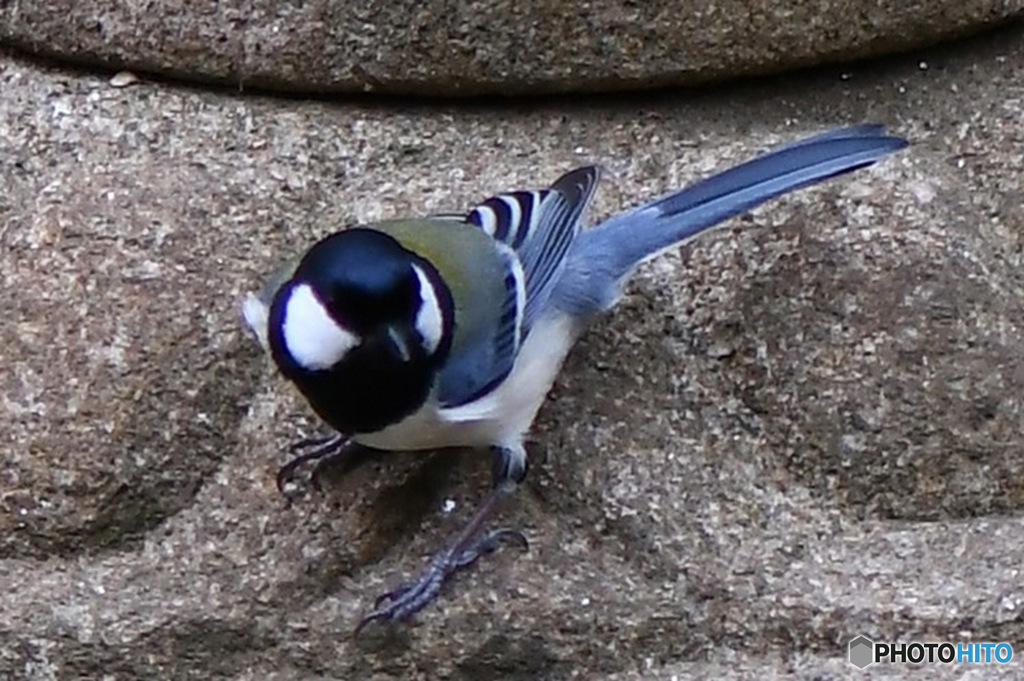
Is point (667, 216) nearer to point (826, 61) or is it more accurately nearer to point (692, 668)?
point (826, 61)

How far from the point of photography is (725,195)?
1772mm

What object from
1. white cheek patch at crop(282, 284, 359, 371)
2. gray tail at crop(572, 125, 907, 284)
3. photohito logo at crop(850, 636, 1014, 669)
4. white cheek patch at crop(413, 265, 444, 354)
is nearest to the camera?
white cheek patch at crop(282, 284, 359, 371)

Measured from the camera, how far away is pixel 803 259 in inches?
72.4

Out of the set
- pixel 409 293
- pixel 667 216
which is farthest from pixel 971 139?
pixel 409 293

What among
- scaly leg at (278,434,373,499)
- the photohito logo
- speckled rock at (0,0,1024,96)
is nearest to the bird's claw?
scaly leg at (278,434,373,499)

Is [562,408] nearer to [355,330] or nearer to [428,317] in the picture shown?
[428,317]

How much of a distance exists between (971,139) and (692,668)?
0.68 m

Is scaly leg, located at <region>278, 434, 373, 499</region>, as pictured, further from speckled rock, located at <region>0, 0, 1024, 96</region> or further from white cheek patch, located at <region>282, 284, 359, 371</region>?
speckled rock, located at <region>0, 0, 1024, 96</region>

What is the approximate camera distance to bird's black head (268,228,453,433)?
1438mm

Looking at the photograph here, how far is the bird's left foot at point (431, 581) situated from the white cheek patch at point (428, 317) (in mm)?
236

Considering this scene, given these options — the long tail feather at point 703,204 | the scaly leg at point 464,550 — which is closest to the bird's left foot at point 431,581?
the scaly leg at point 464,550

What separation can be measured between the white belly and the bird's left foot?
0.10 metres

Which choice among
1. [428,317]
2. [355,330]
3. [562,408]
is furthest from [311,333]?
[562,408]

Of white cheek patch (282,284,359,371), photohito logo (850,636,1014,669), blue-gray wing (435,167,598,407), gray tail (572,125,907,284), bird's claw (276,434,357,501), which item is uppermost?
gray tail (572,125,907,284)
